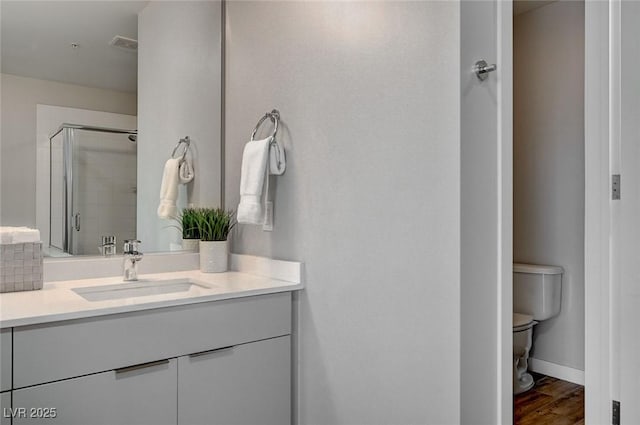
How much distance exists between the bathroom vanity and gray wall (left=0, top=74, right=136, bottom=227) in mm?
316

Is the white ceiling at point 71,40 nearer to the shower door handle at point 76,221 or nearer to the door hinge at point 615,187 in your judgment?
the shower door handle at point 76,221

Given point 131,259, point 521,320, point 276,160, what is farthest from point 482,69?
point 521,320

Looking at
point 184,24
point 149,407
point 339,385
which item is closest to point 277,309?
point 339,385

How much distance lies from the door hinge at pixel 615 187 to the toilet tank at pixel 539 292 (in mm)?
1162

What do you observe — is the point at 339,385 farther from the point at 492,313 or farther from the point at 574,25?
the point at 574,25

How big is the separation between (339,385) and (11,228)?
129 centimetres

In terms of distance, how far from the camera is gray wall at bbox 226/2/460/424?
4.32 feet

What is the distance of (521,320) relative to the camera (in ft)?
8.21

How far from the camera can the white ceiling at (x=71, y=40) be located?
67.8 inches

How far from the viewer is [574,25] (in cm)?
269

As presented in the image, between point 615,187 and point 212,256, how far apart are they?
5.19 ft

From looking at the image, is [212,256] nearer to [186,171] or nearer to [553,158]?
[186,171]

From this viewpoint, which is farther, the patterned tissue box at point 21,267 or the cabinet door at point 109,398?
the patterned tissue box at point 21,267

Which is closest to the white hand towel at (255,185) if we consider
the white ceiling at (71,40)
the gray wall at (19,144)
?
the white ceiling at (71,40)
